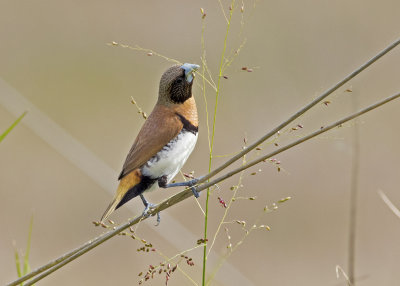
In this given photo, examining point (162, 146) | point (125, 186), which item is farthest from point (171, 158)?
point (125, 186)

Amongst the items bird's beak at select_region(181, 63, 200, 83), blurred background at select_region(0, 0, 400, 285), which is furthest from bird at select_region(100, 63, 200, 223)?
blurred background at select_region(0, 0, 400, 285)

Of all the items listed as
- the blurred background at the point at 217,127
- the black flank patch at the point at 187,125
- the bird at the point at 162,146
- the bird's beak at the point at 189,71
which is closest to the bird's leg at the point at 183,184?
the bird at the point at 162,146

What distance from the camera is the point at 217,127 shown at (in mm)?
10203

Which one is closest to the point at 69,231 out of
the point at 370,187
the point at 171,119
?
the point at 370,187

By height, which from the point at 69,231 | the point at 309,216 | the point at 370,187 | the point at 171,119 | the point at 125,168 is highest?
the point at 370,187

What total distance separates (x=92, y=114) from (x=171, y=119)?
29.4 feet

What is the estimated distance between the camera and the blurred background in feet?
27.8

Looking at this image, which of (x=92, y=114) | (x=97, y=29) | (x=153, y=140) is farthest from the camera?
(x=97, y=29)

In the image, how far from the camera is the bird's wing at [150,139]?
2771mm

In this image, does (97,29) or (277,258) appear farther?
(97,29)

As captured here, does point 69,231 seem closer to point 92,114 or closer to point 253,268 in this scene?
point 253,268

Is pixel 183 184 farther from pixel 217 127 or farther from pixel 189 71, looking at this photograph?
pixel 217 127

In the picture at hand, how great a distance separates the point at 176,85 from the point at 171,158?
0.70ft

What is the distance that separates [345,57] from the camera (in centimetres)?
1184
